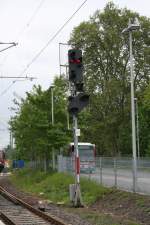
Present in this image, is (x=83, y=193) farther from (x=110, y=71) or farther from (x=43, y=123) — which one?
(x=110, y=71)

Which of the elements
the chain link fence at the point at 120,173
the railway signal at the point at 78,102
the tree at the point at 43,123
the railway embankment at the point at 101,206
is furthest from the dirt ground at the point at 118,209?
the tree at the point at 43,123

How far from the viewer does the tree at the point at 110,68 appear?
68.8m

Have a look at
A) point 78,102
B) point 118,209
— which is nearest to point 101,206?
point 118,209

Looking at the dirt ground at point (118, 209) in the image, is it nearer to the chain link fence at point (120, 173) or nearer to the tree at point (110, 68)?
the chain link fence at point (120, 173)

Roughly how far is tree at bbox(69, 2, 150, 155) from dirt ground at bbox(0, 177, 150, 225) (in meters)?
43.3

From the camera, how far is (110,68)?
71.2 m

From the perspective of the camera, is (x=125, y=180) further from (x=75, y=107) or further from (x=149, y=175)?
(x=75, y=107)

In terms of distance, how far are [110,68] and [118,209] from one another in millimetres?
50209

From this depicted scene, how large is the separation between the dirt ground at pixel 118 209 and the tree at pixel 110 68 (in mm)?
43333

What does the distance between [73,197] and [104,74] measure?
48445 mm

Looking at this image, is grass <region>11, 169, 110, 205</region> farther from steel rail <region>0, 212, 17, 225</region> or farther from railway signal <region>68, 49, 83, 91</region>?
steel rail <region>0, 212, 17, 225</region>

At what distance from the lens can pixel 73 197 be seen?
2352 cm

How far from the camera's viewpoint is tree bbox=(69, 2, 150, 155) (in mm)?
68812

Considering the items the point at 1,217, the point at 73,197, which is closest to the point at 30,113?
the point at 73,197
